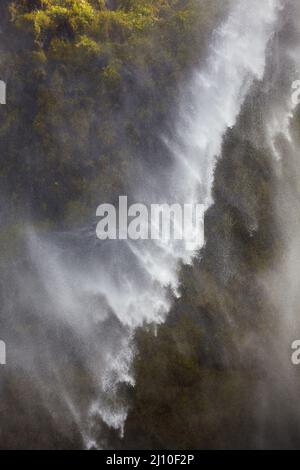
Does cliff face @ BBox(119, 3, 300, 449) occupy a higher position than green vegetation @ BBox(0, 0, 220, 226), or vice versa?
green vegetation @ BBox(0, 0, 220, 226)

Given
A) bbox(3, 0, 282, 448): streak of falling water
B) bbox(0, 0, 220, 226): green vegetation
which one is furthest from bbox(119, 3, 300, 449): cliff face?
bbox(0, 0, 220, 226): green vegetation

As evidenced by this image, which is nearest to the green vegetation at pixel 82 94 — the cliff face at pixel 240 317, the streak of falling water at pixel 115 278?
the streak of falling water at pixel 115 278

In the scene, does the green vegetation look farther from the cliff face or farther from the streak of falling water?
the cliff face

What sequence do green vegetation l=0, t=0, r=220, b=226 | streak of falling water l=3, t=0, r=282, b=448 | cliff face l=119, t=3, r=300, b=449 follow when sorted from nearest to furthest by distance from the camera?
cliff face l=119, t=3, r=300, b=449 < streak of falling water l=3, t=0, r=282, b=448 < green vegetation l=0, t=0, r=220, b=226

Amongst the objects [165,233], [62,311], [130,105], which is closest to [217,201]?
[165,233]

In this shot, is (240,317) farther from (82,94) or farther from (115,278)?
(82,94)

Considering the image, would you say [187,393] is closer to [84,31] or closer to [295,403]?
[295,403]

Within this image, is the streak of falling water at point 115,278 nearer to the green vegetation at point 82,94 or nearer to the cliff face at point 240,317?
the cliff face at point 240,317

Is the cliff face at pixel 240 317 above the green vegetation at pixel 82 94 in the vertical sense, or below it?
below

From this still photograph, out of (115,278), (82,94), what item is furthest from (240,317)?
(82,94)
